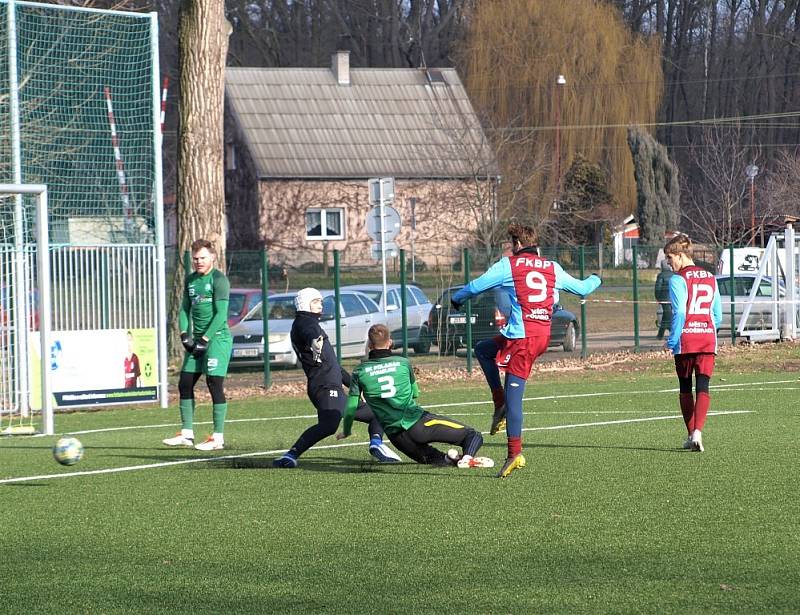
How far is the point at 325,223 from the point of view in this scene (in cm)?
5400

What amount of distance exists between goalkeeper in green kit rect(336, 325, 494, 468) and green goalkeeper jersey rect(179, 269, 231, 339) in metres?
2.41

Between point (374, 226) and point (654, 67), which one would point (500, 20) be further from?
point (374, 226)

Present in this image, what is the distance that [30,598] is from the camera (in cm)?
644

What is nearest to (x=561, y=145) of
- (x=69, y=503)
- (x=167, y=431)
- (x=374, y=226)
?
(x=374, y=226)

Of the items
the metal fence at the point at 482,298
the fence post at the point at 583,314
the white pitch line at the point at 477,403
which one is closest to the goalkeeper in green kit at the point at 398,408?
the white pitch line at the point at 477,403

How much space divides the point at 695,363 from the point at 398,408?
107 inches

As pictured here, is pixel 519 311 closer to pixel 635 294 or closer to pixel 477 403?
pixel 477 403

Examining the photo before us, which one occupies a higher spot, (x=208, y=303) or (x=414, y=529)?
(x=208, y=303)

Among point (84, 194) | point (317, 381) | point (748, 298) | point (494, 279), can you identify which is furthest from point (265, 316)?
point (748, 298)

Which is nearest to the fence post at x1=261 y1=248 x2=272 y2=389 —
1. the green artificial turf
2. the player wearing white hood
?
the green artificial turf

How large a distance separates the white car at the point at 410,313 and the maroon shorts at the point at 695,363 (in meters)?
12.0

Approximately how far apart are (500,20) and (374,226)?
31.8 meters

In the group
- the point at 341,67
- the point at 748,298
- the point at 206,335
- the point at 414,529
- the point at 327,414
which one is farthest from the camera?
the point at 341,67

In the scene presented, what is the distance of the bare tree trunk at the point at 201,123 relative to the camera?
20.8m
